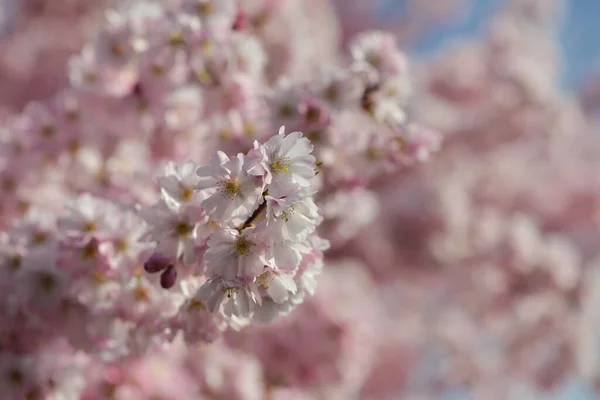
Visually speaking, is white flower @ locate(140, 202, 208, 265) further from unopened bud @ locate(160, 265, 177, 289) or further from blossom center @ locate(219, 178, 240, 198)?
blossom center @ locate(219, 178, 240, 198)

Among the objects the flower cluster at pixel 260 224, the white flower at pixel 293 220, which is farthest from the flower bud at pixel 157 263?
the white flower at pixel 293 220

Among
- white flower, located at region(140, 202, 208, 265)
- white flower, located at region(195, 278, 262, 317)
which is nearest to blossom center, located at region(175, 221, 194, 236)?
white flower, located at region(140, 202, 208, 265)

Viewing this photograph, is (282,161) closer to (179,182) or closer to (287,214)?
(287,214)

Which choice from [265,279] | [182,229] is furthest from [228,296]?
[182,229]

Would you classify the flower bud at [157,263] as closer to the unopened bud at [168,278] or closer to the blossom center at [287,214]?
the unopened bud at [168,278]

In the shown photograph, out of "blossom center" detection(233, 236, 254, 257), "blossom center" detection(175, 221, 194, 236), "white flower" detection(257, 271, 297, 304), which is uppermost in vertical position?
"blossom center" detection(175, 221, 194, 236)

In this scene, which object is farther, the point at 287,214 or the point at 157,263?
the point at 157,263
